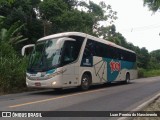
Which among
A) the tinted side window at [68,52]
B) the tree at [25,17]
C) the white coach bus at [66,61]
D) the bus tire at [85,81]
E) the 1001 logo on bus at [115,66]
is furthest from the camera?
the tree at [25,17]

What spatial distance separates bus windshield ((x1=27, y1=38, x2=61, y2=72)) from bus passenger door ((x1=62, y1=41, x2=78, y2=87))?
17.8 inches

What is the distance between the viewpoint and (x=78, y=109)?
10.9 meters

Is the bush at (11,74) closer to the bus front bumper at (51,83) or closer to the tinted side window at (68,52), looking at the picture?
the bus front bumper at (51,83)

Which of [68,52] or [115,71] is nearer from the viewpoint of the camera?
[68,52]

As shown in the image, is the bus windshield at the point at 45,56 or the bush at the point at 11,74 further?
the bush at the point at 11,74

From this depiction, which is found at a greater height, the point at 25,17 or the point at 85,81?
the point at 25,17

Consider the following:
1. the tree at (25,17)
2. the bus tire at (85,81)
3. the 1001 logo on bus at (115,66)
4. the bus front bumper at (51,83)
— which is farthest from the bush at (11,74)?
the tree at (25,17)

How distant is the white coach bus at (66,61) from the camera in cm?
1612

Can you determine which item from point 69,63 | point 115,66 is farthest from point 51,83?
point 115,66

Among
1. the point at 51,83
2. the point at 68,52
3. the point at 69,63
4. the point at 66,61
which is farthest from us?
the point at 69,63

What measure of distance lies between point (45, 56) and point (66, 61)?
1.08m

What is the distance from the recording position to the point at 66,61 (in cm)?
1661

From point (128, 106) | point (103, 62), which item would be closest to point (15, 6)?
point (103, 62)

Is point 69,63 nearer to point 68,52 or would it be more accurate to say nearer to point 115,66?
point 68,52
